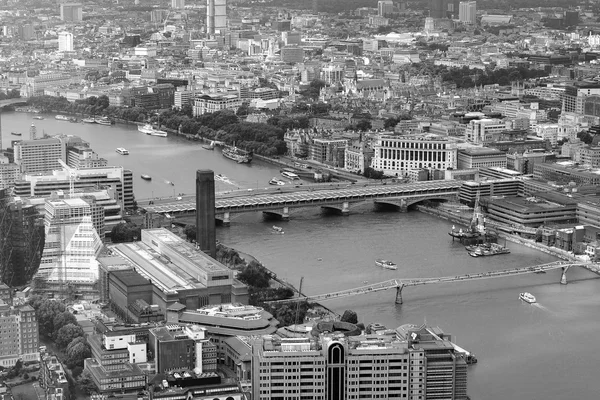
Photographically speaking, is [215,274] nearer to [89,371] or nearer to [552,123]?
[89,371]

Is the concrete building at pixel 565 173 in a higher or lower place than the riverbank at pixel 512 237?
higher

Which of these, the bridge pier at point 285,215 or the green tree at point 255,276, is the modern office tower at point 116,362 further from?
the bridge pier at point 285,215

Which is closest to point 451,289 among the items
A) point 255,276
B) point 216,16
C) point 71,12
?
point 255,276

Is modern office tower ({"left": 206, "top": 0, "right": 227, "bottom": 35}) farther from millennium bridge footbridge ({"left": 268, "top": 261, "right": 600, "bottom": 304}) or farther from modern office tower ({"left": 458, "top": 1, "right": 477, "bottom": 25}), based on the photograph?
millennium bridge footbridge ({"left": 268, "top": 261, "right": 600, "bottom": 304})

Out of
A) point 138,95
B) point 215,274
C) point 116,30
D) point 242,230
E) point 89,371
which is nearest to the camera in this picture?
point 89,371

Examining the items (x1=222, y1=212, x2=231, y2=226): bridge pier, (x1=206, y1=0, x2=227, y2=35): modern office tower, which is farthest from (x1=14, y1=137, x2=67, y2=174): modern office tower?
(x1=206, y1=0, x2=227, y2=35): modern office tower

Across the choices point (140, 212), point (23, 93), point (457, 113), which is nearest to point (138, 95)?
point (23, 93)

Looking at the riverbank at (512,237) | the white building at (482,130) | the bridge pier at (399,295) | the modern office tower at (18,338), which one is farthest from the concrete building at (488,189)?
the modern office tower at (18,338)
